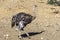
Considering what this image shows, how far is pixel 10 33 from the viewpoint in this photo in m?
7.54

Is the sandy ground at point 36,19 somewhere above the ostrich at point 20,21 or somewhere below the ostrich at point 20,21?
below

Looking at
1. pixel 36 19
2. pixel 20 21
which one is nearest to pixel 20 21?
pixel 20 21

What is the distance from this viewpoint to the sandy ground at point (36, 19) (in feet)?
24.5

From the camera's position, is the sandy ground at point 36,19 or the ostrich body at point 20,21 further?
the sandy ground at point 36,19

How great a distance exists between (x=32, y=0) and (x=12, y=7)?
97 cm

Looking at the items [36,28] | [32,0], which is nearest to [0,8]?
[32,0]

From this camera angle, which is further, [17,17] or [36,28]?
[36,28]

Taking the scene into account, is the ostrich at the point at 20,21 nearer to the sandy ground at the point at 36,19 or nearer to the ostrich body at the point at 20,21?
the ostrich body at the point at 20,21

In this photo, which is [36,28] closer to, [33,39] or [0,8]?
[33,39]

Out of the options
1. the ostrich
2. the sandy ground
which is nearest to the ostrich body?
the ostrich

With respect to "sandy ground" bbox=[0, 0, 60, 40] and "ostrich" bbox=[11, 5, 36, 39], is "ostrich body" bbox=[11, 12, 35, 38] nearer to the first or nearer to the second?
"ostrich" bbox=[11, 5, 36, 39]

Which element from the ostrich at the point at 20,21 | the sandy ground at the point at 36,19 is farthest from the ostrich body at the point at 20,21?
the sandy ground at the point at 36,19

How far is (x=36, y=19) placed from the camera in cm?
853

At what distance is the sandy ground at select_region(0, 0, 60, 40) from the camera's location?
746 centimetres
